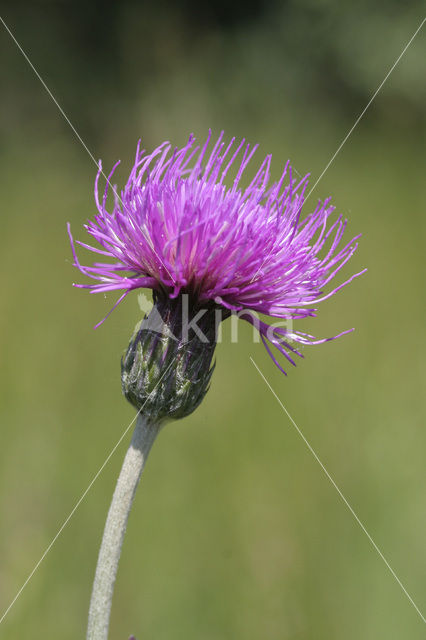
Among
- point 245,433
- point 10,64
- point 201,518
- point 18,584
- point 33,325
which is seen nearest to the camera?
point 18,584

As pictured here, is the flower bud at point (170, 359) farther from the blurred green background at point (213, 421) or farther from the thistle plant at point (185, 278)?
the blurred green background at point (213, 421)

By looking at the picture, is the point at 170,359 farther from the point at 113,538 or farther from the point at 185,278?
the point at 113,538

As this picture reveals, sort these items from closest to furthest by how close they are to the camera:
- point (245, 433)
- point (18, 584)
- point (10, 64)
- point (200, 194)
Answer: point (200, 194) → point (18, 584) → point (245, 433) → point (10, 64)

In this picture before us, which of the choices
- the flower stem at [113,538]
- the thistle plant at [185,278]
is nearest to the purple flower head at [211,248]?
the thistle plant at [185,278]

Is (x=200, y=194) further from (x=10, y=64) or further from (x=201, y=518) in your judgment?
(x=10, y=64)

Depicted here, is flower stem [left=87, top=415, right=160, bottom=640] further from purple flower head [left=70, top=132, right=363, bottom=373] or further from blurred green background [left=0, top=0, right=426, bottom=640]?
blurred green background [left=0, top=0, right=426, bottom=640]

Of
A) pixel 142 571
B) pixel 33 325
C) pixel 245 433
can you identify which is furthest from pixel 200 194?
pixel 33 325
